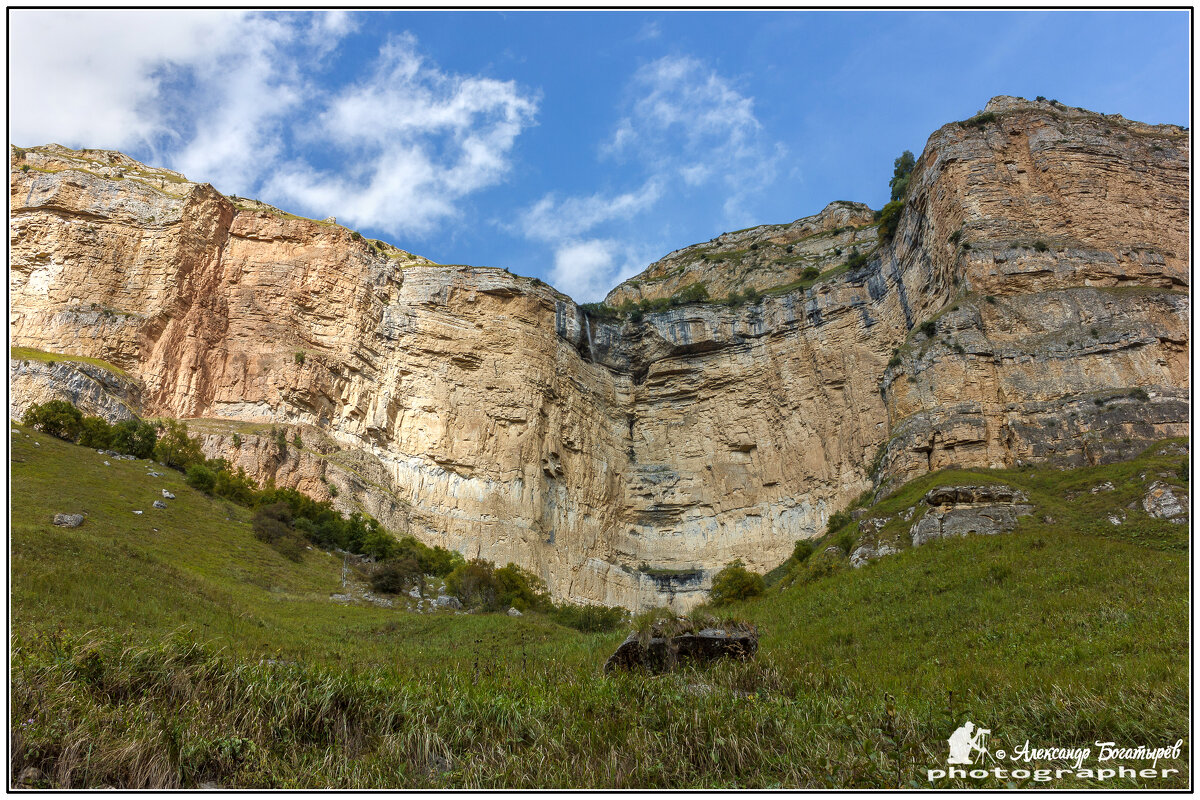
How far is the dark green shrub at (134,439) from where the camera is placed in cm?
3519

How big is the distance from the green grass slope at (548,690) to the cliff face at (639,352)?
16.5m

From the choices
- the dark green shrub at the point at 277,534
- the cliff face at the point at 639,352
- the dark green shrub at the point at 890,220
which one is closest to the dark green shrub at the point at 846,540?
the cliff face at the point at 639,352

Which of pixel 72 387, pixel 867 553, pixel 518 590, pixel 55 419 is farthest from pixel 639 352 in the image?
pixel 55 419

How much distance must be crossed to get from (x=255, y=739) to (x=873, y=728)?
6769 millimetres

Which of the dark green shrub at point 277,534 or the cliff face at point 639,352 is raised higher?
the cliff face at point 639,352

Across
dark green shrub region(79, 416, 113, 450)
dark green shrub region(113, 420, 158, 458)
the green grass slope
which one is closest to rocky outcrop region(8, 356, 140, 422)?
dark green shrub region(113, 420, 158, 458)

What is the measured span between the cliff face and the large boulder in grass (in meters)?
23.3

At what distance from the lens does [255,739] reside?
27.0ft

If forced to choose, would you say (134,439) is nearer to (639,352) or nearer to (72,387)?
(72,387)

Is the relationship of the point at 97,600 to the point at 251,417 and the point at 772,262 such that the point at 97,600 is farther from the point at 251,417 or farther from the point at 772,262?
the point at 772,262

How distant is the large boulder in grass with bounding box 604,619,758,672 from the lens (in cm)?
1205

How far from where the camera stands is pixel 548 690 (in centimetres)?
1053

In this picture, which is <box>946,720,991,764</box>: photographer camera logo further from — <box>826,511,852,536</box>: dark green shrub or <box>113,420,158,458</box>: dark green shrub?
<box>113,420,158,458</box>: dark green shrub

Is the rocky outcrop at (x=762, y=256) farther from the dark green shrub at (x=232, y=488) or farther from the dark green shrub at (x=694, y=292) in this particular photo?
the dark green shrub at (x=232, y=488)
